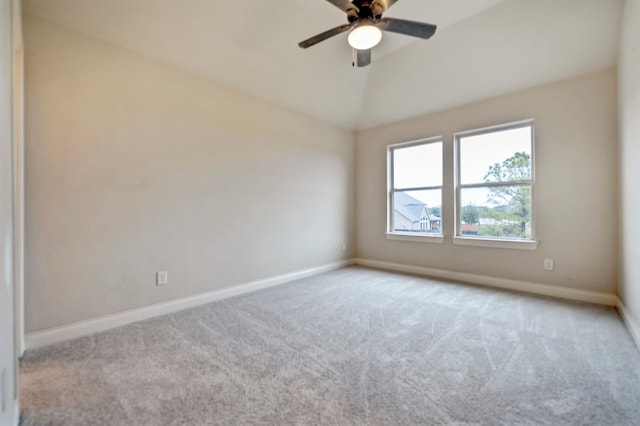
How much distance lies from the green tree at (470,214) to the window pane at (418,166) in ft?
1.71

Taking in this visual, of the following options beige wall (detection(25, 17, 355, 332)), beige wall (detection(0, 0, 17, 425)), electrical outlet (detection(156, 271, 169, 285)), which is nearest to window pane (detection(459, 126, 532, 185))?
beige wall (detection(25, 17, 355, 332))

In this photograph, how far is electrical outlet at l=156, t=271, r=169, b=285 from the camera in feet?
9.05

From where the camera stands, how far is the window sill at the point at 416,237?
166 inches

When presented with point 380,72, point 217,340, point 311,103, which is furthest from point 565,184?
point 217,340

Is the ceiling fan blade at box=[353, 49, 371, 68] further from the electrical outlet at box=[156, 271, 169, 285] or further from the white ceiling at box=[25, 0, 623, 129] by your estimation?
the electrical outlet at box=[156, 271, 169, 285]

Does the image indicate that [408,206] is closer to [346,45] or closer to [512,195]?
[512,195]

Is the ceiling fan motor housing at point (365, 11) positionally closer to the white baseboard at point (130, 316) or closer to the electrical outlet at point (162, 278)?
the electrical outlet at point (162, 278)

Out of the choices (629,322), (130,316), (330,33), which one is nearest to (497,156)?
(629,322)

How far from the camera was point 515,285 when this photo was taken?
11.7ft

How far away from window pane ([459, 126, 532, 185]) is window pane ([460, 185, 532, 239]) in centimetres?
16

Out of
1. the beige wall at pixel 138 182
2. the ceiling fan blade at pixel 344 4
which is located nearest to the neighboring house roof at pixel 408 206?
the beige wall at pixel 138 182

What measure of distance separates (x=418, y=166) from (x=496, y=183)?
1143 mm

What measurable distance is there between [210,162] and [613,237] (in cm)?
438

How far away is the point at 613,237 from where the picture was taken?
2.99m
